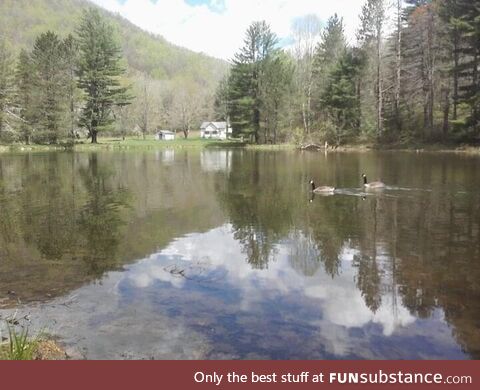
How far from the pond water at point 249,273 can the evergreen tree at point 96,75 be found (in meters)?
55.7

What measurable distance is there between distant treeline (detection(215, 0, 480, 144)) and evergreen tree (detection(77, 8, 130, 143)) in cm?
1974

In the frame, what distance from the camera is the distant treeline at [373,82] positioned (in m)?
48.6

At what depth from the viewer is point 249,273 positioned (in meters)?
11.2

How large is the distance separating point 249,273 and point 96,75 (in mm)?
70857

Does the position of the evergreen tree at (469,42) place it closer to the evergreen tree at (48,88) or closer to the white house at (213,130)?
the evergreen tree at (48,88)

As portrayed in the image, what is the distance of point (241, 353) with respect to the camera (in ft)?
23.4

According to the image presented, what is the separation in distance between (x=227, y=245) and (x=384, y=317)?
6.18 meters

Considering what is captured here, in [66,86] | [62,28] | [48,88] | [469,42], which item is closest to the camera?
[469,42]

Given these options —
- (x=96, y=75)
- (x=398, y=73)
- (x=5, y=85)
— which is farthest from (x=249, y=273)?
(x=96, y=75)

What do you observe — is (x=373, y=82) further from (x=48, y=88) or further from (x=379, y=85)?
(x=48, y=88)

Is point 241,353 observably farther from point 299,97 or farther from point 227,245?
point 299,97

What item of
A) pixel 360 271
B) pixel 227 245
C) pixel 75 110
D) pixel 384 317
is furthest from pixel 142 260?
pixel 75 110

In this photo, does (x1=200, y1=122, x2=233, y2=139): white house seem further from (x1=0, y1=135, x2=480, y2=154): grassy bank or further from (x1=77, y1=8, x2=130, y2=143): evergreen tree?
(x1=77, y1=8, x2=130, y2=143): evergreen tree

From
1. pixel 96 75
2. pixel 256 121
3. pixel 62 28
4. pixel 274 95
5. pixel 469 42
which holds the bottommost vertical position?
pixel 256 121
